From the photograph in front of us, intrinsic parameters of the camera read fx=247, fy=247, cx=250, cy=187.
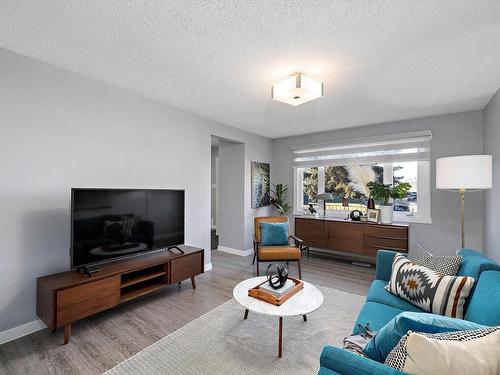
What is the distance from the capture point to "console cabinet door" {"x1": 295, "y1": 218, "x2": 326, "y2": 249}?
4.39 meters

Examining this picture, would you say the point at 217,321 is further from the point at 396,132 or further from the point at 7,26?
the point at 396,132

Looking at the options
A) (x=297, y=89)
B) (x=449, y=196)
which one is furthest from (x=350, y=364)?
(x=449, y=196)

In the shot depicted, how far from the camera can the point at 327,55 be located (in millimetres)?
2029

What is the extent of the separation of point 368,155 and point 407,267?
2.80m

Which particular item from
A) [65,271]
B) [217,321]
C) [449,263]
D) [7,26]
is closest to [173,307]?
[217,321]

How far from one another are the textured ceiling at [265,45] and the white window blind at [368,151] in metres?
0.92

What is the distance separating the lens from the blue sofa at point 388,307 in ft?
3.09

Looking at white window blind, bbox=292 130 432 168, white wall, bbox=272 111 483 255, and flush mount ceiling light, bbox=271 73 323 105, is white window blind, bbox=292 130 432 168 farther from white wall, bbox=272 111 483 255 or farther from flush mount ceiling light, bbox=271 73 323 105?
flush mount ceiling light, bbox=271 73 323 105

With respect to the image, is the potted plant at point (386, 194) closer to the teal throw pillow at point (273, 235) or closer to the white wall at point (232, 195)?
the teal throw pillow at point (273, 235)

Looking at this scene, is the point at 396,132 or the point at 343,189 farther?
the point at 343,189

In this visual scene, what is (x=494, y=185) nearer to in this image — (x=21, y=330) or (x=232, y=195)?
(x=232, y=195)

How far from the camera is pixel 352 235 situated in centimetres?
410

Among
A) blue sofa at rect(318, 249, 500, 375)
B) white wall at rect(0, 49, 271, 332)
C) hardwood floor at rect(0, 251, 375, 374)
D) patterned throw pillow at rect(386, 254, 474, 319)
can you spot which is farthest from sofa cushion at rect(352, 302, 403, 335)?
white wall at rect(0, 49, 271, 332)

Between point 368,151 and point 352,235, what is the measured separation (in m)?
1.48
